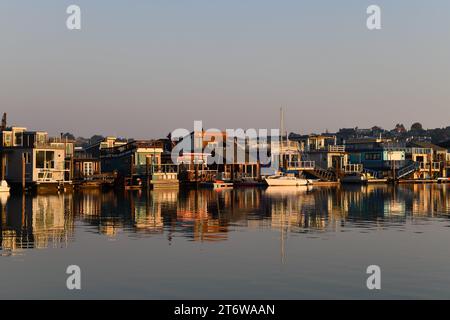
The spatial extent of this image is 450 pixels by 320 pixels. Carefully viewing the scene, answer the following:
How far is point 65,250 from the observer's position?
106ft

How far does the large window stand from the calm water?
3868cm

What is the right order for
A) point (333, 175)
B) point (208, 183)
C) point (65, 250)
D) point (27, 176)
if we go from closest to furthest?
point (65, 250), point (27, 176), point (208, 183), point (333, 175)

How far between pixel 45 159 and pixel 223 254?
66.3m

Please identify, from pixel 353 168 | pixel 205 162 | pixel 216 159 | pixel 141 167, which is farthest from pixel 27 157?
pixel 353 168

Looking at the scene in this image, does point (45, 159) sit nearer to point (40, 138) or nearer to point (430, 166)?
point (40, 138)

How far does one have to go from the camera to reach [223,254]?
103ft

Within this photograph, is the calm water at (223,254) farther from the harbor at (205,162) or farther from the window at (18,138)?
the window at (18,138)

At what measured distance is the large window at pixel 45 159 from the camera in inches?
3629

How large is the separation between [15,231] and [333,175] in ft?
340

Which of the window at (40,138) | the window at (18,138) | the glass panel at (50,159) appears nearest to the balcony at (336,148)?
the glass panel at (50,159)

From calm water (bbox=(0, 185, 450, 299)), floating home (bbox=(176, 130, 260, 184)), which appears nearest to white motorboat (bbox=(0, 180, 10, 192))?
calm water (bbox=(0, 185, 450, 299))
